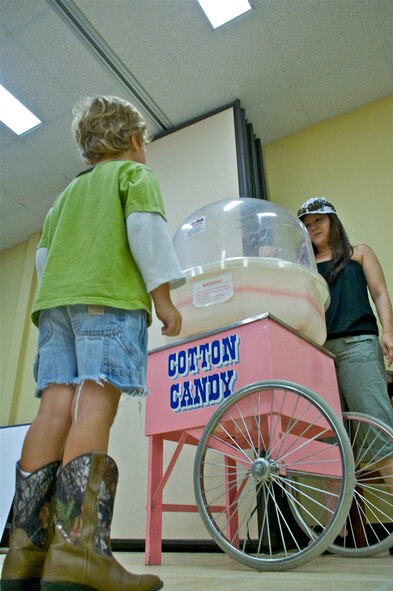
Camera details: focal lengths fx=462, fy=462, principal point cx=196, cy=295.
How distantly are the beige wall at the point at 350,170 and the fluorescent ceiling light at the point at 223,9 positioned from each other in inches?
33.3

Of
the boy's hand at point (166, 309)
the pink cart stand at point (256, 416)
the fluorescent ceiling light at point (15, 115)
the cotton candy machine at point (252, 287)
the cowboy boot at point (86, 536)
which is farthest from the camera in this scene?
the fluorescent ceiling light at point (15, 115)

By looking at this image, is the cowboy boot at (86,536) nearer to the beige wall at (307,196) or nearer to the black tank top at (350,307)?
the black tank top at (350,307)

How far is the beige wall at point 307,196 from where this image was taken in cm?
208

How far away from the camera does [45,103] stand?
2693 mm

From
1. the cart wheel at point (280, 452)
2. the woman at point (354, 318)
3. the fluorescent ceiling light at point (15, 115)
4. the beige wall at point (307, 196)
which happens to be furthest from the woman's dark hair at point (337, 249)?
the fluorescent ceiling light at point (15, 115)

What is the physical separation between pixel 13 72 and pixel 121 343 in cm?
231

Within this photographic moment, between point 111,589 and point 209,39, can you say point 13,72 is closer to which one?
point 209,39

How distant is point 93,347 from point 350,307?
46.0 inches

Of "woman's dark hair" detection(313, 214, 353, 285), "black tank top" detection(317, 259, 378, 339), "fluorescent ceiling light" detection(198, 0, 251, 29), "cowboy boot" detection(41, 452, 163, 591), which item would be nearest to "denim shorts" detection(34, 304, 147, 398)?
"cowboy boot" detection(41, 452, 163, 591)

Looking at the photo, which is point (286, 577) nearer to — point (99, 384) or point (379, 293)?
point (99, 384)

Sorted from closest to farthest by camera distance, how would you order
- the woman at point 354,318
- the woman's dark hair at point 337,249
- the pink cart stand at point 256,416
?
1. the pink cart stand at point 256,416
2. the woman at point 354,318
3. the woman's dark hair at point 337,249

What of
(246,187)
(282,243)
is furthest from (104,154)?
(246,187)

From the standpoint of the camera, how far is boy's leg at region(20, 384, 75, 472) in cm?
81

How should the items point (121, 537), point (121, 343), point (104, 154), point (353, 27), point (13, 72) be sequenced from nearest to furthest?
1. point (121, 343)
2. point (104, 154)
3. point (121, 537)
4. point (353, 27)
5. point (13, 72)
